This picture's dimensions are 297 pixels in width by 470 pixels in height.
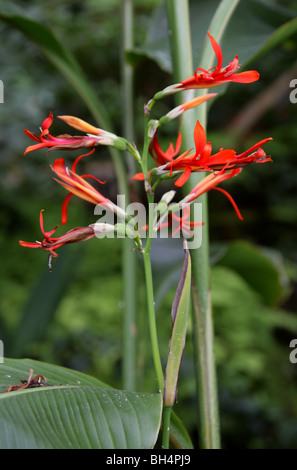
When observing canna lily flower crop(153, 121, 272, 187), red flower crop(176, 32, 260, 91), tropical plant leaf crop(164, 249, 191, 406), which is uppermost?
red flower crop(176, 32, 260, 91)

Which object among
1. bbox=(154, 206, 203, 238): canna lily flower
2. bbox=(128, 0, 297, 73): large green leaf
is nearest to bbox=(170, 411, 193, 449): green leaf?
bbox=(154, 206, 203, 238): canna lily flower

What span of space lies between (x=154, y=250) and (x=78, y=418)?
2.11 ft

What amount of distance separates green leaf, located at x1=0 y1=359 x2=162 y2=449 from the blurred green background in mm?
442

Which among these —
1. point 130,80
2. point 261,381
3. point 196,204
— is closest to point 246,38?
point 130,80

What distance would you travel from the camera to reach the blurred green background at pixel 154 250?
3.79 feet

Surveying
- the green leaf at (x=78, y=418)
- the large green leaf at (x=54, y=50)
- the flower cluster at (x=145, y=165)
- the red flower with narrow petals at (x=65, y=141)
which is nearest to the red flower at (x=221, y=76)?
the flower cluster at (x=145, y=165)

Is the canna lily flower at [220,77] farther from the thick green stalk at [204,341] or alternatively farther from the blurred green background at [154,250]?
the blurred green background at [154,250]

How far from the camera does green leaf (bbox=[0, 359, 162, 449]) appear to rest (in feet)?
1.29

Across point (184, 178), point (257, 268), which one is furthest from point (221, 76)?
point (257, 268)

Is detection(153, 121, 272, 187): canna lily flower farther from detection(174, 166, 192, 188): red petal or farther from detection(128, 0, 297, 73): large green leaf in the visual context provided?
detection(128, 0, 297, 73): large green leaf

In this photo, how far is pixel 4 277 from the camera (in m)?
2.35

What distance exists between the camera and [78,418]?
0.43 meters
